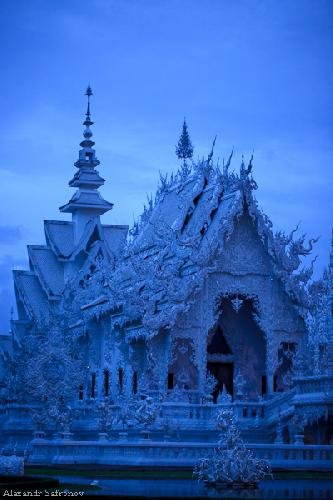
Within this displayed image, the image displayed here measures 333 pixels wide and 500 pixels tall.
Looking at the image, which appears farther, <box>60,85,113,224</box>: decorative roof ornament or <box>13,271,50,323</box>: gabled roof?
<box>60,85,113,224</box>: decorative roof ornament

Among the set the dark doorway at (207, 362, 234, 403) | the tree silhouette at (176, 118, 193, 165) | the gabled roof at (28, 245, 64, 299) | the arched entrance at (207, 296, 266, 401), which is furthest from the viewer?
the gabled roof at (28, 245, 64, 299)

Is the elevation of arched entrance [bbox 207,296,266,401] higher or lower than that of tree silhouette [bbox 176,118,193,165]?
lower

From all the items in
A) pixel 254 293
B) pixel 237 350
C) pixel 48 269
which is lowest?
pixel 237 350

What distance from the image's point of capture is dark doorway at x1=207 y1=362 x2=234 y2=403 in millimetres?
41969

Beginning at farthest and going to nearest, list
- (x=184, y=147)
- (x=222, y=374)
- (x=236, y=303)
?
(x=184, y=147), (x=222, y=374), (x=236, y=303)

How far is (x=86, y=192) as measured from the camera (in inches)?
2514

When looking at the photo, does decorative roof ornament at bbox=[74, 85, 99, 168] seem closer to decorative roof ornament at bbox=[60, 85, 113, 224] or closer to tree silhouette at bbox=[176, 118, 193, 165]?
decorative roof ornament at bbox=[60, 85, 113, 224]

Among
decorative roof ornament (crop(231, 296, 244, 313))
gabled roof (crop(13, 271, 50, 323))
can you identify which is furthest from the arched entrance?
gabled roof (crop(13, 271, 50, 323))

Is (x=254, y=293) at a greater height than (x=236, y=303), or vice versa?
(x=254, y=293)

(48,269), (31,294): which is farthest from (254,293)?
(48,269)

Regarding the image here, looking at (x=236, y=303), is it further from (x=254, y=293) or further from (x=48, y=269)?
(x=48, y=269)

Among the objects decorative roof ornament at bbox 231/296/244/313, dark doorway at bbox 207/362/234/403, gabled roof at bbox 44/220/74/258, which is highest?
gabled roof at bbox 44/220/74/258

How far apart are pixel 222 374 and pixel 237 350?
919mm

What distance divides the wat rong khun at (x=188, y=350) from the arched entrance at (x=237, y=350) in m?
0.04
